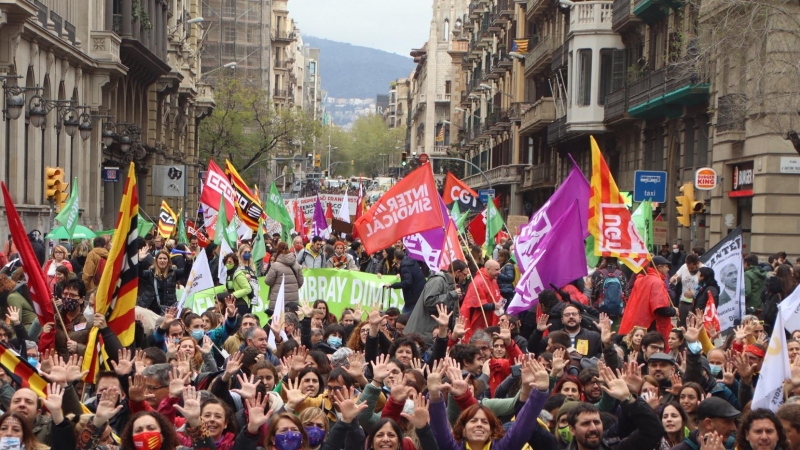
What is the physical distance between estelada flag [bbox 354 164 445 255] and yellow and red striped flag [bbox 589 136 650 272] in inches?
75.2

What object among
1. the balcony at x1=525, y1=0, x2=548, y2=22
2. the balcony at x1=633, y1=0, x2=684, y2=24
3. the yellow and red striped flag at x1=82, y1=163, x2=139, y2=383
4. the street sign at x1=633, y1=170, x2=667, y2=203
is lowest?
the yellow and red striped flag at x1=82, y1=163, x2=139, y2=383

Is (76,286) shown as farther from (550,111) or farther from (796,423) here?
(550,111)

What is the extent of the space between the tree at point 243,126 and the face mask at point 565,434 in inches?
2390

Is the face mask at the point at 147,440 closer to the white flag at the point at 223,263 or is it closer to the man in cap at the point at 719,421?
the man in cap at the point at 719,421

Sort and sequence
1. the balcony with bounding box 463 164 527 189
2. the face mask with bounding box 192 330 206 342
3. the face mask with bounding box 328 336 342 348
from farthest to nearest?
the balcony with bounding box 463 164 527 189, the face mask with bounding box 328 336 342 348, the face mask with bounding box 192 330 206 342

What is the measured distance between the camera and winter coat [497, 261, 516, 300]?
641 inches

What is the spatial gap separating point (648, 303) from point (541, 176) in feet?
133

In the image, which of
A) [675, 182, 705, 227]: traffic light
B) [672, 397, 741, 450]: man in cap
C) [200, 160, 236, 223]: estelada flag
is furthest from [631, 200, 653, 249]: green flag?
[672, 397, 741, 450]: man in cap

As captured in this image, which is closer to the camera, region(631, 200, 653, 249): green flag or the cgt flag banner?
the cgt flag banner

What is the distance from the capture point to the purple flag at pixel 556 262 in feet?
43.5

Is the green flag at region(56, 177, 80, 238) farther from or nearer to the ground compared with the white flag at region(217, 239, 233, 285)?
farther from the ground

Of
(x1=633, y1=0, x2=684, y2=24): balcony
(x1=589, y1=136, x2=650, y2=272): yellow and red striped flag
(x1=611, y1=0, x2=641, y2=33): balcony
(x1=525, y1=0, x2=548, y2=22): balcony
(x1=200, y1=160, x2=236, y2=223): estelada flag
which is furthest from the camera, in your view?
(x1=525, y1=0, x2=548, y2=22): balcony

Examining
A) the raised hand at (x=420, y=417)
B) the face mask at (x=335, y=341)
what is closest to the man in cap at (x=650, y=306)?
the face mask at (x=335, y=341)

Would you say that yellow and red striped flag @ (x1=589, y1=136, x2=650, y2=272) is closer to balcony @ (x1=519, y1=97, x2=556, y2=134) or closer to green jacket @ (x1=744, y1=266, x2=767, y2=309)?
green jacket @ (x1=744, y1=266, x2=767, y2=309)
